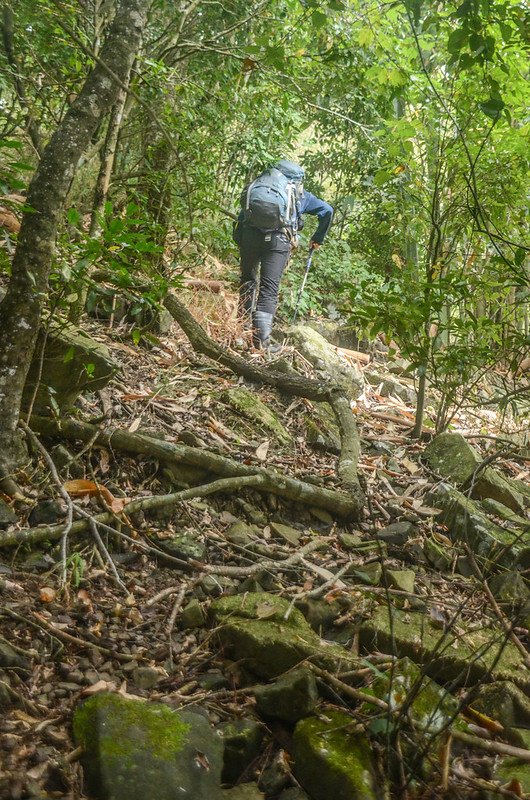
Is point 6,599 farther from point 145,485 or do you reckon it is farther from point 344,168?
point 344,168

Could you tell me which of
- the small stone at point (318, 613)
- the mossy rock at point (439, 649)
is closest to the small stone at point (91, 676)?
the small stone at point (318, 613)

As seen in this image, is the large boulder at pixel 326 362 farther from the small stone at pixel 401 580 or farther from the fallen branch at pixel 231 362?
the small stone at pixel 401 580

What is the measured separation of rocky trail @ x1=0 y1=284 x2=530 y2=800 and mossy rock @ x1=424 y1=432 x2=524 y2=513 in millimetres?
20

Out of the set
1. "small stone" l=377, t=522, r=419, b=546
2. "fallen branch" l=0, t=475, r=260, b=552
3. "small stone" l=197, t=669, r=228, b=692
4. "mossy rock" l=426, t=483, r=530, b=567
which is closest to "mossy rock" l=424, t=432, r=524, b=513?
"mossy rock" l=426, t=483, r=530, b=567

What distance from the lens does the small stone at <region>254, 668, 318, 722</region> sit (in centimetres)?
224

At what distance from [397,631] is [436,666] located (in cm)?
23

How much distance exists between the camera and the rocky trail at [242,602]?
1986mm

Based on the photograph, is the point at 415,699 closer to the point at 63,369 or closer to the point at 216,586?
the point at 216,586

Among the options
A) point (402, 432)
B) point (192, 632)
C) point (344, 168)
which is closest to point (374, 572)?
point (192, 632)

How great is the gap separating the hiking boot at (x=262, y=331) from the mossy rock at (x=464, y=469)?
87.4 inches

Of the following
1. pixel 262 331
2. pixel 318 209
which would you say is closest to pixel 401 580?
pixel 262 331

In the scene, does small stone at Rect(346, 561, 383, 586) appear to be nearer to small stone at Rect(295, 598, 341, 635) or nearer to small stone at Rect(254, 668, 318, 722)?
small stone at Rect(295, 598, 341, 635)

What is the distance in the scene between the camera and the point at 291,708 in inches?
88.7

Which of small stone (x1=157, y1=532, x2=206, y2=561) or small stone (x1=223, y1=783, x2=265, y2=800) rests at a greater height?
small stone (x1=157, y1=532, x2=206, y2=561)
